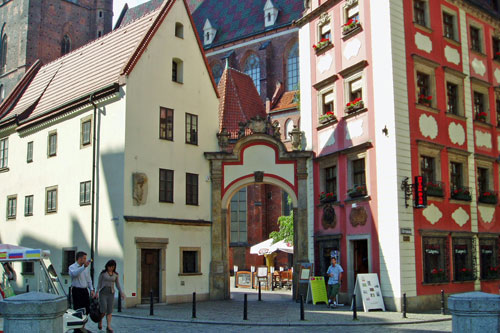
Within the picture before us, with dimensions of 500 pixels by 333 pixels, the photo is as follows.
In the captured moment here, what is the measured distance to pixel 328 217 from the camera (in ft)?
83.5

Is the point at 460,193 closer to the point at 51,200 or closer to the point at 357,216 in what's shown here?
the point at 357,216

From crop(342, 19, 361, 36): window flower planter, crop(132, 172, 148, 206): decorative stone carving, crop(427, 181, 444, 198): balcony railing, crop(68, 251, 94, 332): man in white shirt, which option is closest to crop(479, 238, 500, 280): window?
crop(427, 181, 444, 198): balcony railing

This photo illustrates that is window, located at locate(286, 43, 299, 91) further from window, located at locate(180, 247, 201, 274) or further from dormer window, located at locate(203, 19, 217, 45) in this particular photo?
window, located at locate(180, 247, 201, 274)

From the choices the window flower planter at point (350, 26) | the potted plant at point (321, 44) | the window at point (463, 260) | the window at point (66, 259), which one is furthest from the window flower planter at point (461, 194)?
the window at point (66, 259)

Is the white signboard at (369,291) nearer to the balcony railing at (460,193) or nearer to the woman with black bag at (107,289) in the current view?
the balcony railing at (460,193)

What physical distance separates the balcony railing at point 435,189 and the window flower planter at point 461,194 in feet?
2.73

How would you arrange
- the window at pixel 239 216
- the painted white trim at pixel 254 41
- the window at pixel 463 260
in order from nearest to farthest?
the window at pixel 463 260, the window at pixel 239 216, the painted white trim at pixel 254 41

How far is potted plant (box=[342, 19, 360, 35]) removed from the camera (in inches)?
968

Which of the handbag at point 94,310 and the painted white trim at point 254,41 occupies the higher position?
the painted white trim at point 254,41

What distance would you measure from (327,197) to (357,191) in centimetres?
190

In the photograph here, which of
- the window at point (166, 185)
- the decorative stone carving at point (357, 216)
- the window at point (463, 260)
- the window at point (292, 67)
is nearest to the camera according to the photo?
the decorative stone carving at point (357, 216)

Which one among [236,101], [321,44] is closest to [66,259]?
[321,44]

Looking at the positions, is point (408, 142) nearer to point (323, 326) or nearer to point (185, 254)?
point (323, 326)

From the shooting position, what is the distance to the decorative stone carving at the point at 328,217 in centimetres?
2516
